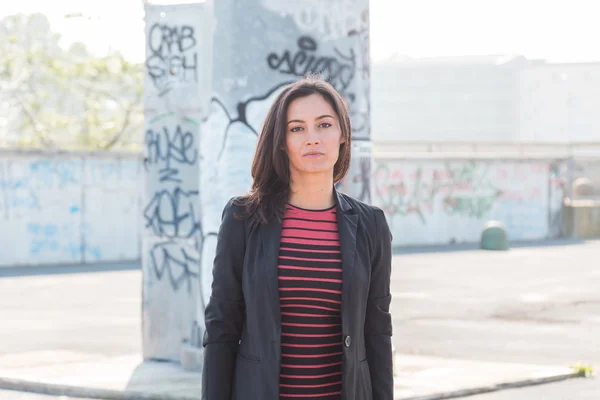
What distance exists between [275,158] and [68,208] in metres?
17.3

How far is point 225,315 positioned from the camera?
3.37 metres

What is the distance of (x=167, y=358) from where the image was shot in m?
9.20

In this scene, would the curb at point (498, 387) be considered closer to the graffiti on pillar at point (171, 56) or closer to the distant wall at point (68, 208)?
the graffiti on pillar at point (171, 56)

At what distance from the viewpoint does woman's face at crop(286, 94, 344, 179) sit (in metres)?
3.42

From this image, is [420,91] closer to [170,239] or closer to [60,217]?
[60,217]

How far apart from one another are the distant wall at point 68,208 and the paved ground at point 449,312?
92cm

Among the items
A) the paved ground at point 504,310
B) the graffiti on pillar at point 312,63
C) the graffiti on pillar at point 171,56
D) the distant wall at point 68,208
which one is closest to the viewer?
the graffiti on pillar at point 312,63

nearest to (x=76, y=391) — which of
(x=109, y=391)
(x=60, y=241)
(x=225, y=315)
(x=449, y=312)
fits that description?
(x=109, y=391)

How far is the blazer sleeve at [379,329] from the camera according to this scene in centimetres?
351

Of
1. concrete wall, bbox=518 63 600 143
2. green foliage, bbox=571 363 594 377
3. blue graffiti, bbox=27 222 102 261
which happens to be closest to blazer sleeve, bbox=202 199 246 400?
green foliage, bbox=571 363 594 377

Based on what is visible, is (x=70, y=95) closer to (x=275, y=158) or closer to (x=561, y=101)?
(x=275, y=158)

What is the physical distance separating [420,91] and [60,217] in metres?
55.6

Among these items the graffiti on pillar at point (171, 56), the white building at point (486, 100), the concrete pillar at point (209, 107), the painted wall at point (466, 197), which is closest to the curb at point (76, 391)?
the concrete pillar at point (209, 107)

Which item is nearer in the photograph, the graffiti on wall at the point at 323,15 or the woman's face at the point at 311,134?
the woman's face at the point at 311,134
